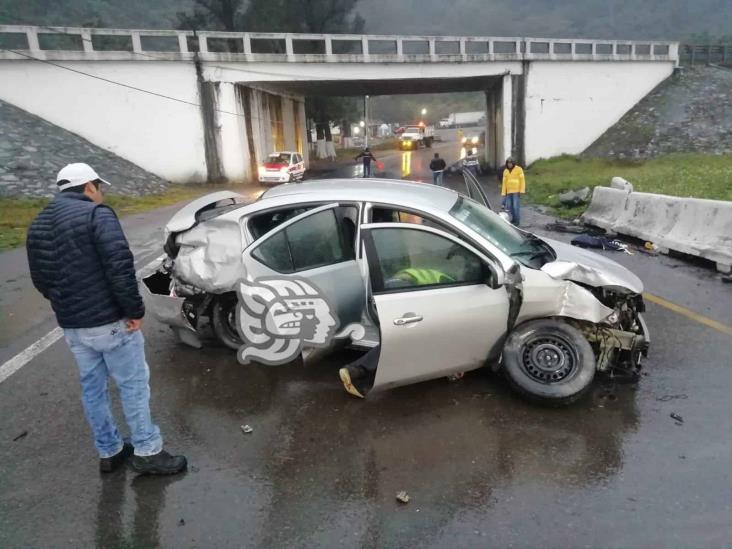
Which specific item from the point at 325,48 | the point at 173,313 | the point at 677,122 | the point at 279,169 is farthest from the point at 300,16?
the point at 173,313

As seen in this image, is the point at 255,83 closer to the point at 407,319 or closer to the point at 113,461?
the point at 407,319

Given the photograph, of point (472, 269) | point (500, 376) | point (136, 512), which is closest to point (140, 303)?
point (136, 512)

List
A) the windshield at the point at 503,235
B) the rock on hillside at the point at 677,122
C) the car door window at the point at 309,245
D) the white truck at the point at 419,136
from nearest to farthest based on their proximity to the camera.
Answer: the windshield at the point at 503,235 < the car door window at the point at 309,245 < the rock on hillside at the point at 677,122 < the white truck at the point at 419,136

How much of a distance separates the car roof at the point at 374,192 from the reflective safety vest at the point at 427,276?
0.55m

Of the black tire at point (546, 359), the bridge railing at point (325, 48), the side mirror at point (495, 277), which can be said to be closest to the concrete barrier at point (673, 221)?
the black tire at point (546, 359)

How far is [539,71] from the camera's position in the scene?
28422 millimetres

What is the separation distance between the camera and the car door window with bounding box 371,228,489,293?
13.5 ft

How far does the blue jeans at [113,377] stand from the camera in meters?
3.21

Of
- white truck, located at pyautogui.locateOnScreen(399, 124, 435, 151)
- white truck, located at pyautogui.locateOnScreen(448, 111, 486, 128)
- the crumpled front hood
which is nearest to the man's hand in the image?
the crumpled front hood

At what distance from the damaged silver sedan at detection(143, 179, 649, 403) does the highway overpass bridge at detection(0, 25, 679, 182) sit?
71.4 ft

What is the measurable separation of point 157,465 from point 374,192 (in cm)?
263

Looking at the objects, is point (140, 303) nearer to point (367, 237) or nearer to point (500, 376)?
point (367, 237)

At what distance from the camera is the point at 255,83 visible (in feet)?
86.1

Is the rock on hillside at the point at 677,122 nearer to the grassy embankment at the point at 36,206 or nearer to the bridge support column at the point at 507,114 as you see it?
the bridge support column at the point at 507,114
